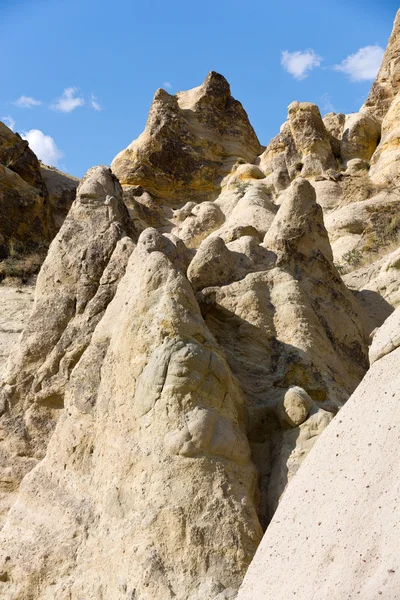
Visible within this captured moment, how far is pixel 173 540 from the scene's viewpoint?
657 cm

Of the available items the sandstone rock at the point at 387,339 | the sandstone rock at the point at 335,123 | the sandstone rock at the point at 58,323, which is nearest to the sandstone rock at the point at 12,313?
the sandstone rock at the point at 58,323

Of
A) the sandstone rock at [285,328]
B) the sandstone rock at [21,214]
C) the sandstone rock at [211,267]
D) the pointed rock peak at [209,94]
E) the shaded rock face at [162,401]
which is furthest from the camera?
the pointed rock peak at [209,94]

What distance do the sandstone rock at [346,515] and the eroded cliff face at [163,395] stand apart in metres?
1.10

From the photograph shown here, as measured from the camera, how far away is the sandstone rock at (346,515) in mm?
4645

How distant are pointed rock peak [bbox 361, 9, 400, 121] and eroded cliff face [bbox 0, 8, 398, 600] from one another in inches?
563

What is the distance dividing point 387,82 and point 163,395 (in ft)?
70.8

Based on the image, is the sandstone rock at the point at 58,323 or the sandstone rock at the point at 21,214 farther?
the sandstone rock at the point at 21,214

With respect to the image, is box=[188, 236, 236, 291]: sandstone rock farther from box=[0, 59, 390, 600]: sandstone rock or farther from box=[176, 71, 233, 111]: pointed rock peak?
box=[176, 71, 233, 111]: pointed rock peak

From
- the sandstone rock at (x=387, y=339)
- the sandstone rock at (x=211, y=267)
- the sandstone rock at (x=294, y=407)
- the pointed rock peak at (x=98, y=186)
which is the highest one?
the pointed rock peak at (x=98, y=186)

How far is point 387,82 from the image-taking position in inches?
1047

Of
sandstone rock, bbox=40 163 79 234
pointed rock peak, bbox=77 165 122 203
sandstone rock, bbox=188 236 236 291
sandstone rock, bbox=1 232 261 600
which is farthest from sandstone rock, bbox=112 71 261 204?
sandstone rock, bbox=1 232 261 600

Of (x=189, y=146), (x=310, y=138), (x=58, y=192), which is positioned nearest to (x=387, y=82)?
(x=310, y=138)

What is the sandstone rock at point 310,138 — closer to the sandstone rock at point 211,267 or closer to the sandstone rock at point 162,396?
the sandstone rock at point 162,396

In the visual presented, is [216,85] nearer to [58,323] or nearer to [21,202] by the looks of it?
[21,202]
